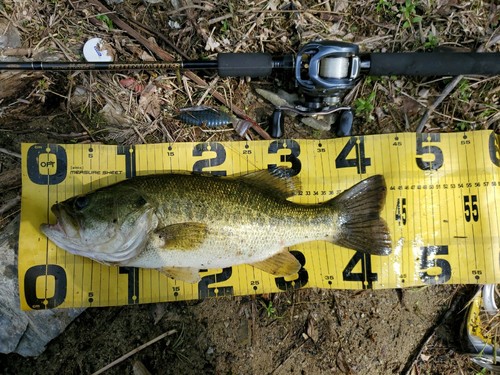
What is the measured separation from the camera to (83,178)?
11.1ft

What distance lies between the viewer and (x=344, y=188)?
A: 3477 mm

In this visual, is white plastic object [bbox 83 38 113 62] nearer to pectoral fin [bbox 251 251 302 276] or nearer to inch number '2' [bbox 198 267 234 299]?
inch number '2' [bbox 198 267 234 299]

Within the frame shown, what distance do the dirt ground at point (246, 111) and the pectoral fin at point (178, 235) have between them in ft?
2.55

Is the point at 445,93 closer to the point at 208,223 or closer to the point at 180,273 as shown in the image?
the point at 208,223

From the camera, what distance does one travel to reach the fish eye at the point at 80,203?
→ 2893mm

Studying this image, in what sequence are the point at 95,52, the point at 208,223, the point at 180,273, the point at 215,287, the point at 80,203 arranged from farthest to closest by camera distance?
the point at 95,52
the point at 215,287
the point at 180,273
the point at 208,223
the point at 80,203

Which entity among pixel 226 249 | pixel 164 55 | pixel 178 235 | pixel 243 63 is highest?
pixel 164 55

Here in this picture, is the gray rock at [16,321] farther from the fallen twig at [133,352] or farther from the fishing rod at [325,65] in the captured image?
the fishing rod at [325,65]

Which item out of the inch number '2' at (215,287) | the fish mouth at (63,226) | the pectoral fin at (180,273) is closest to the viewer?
the fish mouth at (63,226)

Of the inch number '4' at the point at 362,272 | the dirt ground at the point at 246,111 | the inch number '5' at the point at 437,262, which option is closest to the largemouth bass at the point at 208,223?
the inch number '4' at the point at 362,272

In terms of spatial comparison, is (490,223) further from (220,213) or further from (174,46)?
(174,46)

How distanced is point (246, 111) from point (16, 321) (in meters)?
2.65

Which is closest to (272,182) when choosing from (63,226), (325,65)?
(325,65)

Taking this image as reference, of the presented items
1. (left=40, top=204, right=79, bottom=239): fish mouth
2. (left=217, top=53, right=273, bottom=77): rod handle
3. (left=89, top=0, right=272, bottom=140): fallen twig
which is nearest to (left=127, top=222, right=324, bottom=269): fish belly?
(left=40, top=204, right=79, bottom=239): fish mouth
